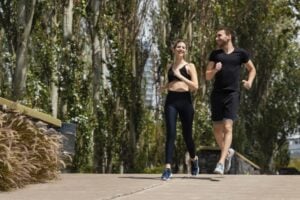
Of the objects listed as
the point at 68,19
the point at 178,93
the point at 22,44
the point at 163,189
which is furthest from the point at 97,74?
the point at 163,189

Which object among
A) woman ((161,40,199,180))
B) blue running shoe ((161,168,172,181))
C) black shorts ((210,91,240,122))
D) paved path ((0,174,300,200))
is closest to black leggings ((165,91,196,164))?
woman ((161,40,199,180))

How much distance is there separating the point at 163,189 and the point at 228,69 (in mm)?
2243

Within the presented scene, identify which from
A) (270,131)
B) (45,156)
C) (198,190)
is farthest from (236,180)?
(270,131)

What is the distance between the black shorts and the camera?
31.4ft

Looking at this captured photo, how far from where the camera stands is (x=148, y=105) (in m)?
25.8

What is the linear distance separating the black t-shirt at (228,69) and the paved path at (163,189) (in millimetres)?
1241

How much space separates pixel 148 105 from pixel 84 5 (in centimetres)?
607

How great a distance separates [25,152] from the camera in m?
8.61

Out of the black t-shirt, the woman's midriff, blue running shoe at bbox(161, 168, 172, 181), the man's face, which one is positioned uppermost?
the man's face

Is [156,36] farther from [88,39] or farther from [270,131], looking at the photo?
[270,131]

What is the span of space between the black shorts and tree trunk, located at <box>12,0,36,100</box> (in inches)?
259

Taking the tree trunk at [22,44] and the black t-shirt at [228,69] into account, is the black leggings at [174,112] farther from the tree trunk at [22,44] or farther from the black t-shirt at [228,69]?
the tree trunk at [22,44]

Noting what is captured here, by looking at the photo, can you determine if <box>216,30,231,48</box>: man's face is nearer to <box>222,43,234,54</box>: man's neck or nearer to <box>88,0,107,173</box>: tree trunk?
<box>222,43,234,54</box>: man's neck

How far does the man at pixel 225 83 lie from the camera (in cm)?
958
